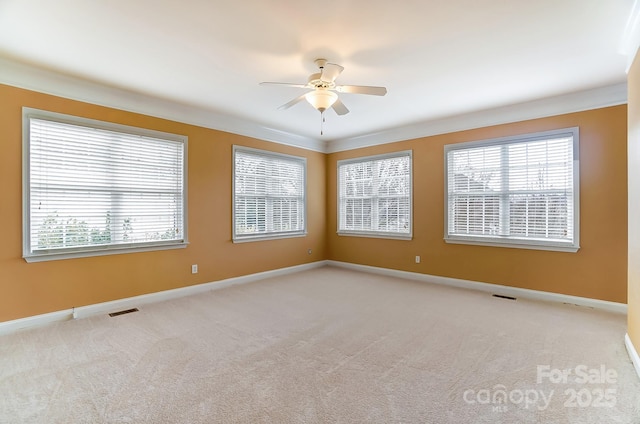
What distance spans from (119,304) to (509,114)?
584 centimetres

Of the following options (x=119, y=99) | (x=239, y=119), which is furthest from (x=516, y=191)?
(x=119, y=99)

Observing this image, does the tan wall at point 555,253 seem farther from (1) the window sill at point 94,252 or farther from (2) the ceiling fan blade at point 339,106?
(1) the window sill at point 94,252

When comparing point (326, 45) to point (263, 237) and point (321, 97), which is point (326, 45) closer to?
point (321, 97)

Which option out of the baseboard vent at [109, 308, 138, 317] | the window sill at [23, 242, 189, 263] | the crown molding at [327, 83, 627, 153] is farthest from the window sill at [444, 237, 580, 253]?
the baseboard vent at [109, 308, 138, 317]

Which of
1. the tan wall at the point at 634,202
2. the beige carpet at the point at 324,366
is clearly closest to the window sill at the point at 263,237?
the beige carpet at the point at 324,366

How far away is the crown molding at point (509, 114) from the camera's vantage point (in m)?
3.65

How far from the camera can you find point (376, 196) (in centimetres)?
592

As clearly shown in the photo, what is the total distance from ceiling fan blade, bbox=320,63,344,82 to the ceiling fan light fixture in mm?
155

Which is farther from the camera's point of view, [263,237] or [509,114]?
[263,237]

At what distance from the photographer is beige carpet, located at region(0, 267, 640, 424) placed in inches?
73.9

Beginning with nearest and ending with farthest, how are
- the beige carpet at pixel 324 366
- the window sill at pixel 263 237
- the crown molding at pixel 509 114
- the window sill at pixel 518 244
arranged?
the beige carpet at pixel 324 366 < the crown molding at pixel 509 114 < the window sill at pixel 518 244 < the window sill at pixel 263 237

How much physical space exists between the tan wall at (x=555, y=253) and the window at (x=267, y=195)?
1.74 metres

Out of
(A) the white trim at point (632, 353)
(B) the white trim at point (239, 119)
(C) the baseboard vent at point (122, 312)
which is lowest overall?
(C) the baseboard vent at point (122, 312)

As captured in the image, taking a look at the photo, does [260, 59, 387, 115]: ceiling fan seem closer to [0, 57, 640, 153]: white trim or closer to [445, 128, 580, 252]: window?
[0, 57, 640, 153]: white trim
